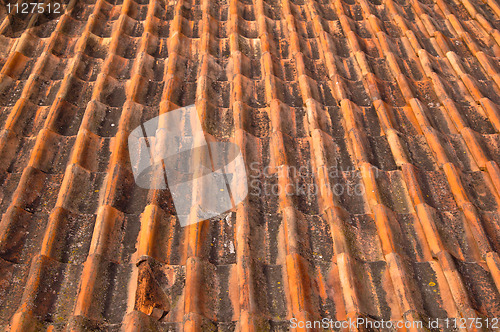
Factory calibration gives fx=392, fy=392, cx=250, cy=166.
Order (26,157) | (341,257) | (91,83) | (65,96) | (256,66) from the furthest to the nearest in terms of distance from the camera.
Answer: (256,66) → (91,83) → (65,96) → (26,157) → (341,257)

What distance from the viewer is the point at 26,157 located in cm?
274

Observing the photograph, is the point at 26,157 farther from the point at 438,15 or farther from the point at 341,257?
the point at 438,15

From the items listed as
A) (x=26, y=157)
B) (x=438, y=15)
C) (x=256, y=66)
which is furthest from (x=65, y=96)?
(x=438, y=15)

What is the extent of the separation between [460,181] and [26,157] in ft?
9.69

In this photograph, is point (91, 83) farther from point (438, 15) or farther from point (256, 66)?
point (438, 15)

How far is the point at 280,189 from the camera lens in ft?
8.39

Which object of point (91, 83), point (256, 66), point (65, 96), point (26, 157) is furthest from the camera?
point (256, 66)

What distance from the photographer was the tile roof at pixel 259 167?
2.05 m

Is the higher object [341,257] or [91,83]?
[341,257]

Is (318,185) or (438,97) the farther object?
(438,97)

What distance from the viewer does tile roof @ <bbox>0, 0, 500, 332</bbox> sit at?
205 centimetres

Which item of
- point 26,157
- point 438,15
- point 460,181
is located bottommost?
point 26,157

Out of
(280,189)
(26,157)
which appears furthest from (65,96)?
(280,189)

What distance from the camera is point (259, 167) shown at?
8.84 feet
